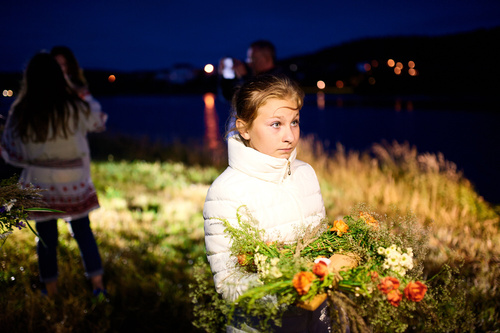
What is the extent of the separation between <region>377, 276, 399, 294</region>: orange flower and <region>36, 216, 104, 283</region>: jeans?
280 cm

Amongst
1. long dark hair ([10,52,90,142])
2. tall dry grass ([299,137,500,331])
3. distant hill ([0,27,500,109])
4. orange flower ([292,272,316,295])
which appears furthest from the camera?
distant hill ([0,27,500,109])

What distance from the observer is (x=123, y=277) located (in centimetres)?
386

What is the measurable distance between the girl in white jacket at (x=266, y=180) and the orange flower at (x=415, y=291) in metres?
0.58

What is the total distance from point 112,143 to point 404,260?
1217cm

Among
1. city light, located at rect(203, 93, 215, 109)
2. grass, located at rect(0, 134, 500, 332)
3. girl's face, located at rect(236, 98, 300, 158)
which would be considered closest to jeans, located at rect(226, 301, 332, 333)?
grass, located at rect(0, 134, 500, 332)

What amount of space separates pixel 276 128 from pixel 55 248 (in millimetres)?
2497

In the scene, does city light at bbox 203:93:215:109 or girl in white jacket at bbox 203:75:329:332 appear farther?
city light at bbox 203:93:215:109

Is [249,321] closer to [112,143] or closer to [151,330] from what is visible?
[151,330]

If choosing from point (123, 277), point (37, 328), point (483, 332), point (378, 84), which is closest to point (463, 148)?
point (483, 332)

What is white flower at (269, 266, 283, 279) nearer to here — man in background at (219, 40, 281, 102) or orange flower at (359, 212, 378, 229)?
orange flower at (359, 212, 378, 229)

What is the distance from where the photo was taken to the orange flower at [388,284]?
→ 4.49 ft

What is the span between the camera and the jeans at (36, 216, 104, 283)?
123 inches

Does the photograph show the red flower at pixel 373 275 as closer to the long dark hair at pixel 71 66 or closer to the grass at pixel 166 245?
the grass at pixel 166 245

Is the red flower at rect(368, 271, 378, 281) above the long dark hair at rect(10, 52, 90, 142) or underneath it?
underneath
